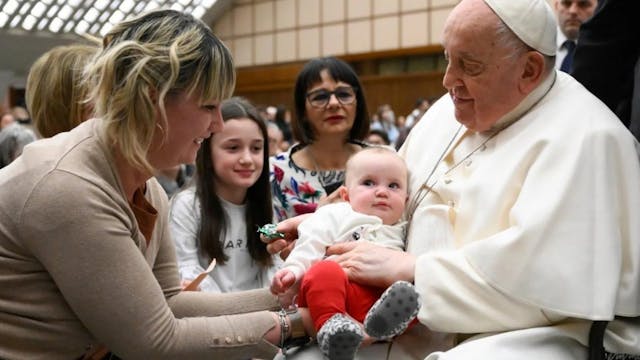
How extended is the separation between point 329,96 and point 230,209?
32.7 inches

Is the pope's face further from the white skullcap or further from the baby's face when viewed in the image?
the baby's face

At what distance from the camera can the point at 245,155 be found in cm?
349

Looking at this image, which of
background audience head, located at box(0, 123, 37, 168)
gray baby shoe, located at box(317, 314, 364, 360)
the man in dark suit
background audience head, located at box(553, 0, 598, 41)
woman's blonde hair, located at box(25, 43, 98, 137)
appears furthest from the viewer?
background audience head, located at box(0, 123, 37, 168)

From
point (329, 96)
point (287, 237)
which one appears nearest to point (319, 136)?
point (329, 96)

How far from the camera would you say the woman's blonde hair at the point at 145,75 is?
1898mm

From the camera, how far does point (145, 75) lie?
6.23 ft

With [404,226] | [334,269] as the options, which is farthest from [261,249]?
[334,269]

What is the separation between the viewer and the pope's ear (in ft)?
6.98

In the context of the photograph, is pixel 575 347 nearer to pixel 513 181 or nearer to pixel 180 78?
pixel 513 181

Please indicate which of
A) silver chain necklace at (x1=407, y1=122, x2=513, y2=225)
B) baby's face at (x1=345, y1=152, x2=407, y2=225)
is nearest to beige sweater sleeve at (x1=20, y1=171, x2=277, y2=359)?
baby's face at (x1=345, y1=152, x2=407, y2=225)

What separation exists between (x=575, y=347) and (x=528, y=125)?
2.18ft

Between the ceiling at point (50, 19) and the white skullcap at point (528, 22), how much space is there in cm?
1871

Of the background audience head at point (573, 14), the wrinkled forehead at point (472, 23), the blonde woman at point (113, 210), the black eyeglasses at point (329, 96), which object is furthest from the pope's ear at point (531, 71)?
the background audience head at point (573, 14)

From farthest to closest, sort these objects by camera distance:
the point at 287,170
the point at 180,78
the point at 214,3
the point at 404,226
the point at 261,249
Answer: the point at 214,3 < the point at 287,170 < the point at 261,249 < the point at 404,226 < the point at 180,78
